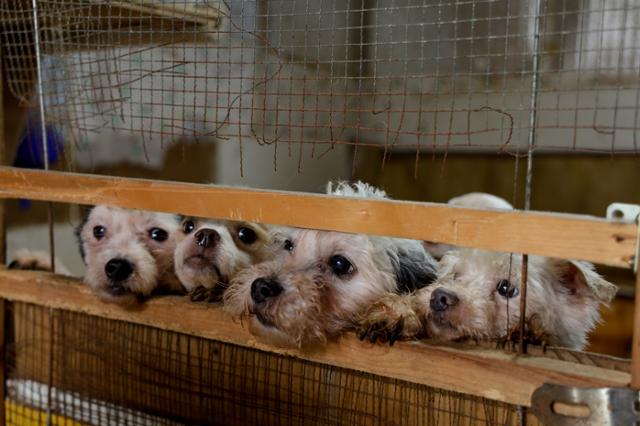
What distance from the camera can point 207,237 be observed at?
2.10 m

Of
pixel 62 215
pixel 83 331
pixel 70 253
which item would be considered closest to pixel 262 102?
pixel 83 331

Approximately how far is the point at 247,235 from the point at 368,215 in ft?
2.91

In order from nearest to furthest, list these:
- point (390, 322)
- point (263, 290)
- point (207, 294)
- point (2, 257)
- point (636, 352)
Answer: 1. point (636, 352)
2. point (390, 322)
3. point (263, 290)
4. point (207, 294)
5. point (2, 257)

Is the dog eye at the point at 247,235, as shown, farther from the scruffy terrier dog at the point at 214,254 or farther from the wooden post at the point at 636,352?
the wooden post at the point at 636,352

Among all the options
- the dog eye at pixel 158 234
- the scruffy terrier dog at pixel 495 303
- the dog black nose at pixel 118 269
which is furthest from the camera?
the dog eye at pixel 158 234

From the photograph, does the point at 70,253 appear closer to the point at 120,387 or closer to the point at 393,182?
the point at 120,387

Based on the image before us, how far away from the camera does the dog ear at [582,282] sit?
1787 millimetres

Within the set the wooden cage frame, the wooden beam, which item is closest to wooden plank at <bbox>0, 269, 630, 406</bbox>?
the wooden cage frame

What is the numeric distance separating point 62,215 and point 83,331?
42.7 inches

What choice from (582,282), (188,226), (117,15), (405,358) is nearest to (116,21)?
(117,15)

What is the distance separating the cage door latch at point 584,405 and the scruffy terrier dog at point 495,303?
0.93ft

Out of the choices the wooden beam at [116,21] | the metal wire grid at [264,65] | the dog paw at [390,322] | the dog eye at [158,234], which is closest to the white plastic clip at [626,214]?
the metal wire grid at [264,65]

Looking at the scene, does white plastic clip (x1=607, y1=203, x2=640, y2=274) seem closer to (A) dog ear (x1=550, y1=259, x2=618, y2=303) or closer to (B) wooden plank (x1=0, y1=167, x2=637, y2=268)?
(B) wooden plank (x1=0, y1=167, x2=637, y2=268)

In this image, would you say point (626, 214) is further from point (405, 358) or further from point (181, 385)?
point (181, 385)
